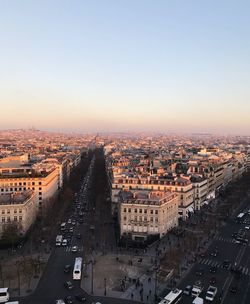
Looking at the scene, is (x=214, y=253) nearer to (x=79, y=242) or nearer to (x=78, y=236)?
(x=79, y=242)

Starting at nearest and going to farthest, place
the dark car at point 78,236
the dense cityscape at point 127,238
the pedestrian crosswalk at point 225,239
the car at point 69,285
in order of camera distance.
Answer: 1. the car at point 69,285
2. the dense cityscape at point 127,238
3. the pedestrian crosswalk at point 225,239
4. the dark car at point 78,236

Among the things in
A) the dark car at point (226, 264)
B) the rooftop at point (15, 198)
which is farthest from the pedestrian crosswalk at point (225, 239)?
the rooftop at point (15, 198)

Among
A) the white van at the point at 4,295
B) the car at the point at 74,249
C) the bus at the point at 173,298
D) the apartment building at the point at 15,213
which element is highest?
the apartment building at the point at 15,213

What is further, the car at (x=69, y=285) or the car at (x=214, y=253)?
the car at (x=214, y=253)

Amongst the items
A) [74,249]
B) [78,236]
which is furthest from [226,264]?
[78,236]

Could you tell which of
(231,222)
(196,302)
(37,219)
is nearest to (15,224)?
(37,219)

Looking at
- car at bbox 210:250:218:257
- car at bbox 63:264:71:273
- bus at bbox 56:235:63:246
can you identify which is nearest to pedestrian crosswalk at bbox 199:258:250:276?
car at bbox 210:250:218:257

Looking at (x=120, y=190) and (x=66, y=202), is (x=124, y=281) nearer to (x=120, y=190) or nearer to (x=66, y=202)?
→ (x=120, y=190)

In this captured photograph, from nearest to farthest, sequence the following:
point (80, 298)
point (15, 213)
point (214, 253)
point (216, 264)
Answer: point (80, 298) < point (216, 264) < point (214, 253) < point (15, 213)

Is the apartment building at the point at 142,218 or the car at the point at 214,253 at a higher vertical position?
the apartment building at the point at 142,218

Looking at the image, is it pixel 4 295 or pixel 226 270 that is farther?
pixel 226 270

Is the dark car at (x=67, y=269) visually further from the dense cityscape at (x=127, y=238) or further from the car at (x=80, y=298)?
the car at (x=80, y=298)
